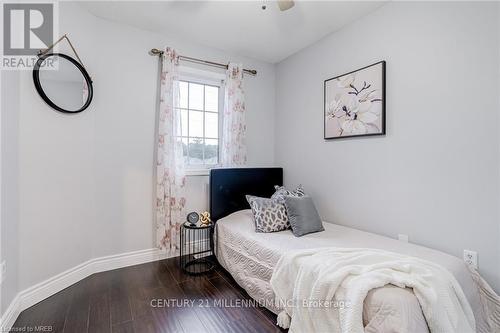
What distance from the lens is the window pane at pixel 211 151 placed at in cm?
311

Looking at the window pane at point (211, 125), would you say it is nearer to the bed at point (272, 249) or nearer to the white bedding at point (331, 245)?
the bed at point (272, 249)

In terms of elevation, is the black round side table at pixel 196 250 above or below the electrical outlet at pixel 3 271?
below

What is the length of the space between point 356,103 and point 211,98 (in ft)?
5.74

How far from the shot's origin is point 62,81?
6.84 feet

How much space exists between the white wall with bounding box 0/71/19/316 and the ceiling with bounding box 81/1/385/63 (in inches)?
44.1

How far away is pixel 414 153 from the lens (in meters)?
1.99

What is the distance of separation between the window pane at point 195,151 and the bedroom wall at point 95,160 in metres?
0.23

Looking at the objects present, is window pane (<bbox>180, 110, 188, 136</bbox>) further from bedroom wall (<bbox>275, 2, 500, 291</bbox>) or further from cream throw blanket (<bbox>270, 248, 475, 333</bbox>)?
cream throw blanket (<bbox>270, 248, 475, 333</bbox>)

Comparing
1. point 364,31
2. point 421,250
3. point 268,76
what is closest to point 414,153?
point 421,250

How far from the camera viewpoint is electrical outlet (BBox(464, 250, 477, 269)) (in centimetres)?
168

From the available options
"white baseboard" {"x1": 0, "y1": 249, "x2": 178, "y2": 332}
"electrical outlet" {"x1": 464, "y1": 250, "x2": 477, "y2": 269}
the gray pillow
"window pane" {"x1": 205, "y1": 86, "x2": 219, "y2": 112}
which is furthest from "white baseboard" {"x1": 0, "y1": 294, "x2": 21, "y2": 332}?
"electrical outlet" {"x1": 464, "y1": 250, "x2": 477, "y2": 269}

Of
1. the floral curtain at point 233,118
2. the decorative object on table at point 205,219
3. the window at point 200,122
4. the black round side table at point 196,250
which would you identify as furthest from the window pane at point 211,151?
the black round side table at point 196,250

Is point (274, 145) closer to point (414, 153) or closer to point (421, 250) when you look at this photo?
point (414, 153)

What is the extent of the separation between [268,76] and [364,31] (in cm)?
143
